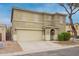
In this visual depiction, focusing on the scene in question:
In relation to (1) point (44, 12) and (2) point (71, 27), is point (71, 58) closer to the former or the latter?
(2) point (71, 27)

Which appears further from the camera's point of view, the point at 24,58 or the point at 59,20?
the point at 59,20

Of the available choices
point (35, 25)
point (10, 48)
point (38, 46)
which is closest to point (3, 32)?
point (10, 48)

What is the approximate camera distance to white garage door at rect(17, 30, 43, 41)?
604 centimetres

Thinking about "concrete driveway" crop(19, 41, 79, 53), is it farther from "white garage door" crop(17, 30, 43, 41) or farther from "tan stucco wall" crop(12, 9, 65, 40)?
"tan stucco wall" crop(12, 9, 65, 40)

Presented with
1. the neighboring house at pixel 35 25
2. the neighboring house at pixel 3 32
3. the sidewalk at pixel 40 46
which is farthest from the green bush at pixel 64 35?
the neighboring house at pixel 3 32

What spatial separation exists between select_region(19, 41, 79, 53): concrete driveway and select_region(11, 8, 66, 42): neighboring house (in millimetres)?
142

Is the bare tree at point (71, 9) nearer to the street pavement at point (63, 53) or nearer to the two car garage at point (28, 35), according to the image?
the street pavement at point (63, 53)

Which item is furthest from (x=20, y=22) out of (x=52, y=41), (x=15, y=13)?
(x=52, y=41)

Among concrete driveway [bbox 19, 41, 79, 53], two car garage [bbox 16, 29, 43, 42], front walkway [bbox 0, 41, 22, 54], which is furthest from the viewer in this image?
two car garage [bbox 16, 29, 43, 42]

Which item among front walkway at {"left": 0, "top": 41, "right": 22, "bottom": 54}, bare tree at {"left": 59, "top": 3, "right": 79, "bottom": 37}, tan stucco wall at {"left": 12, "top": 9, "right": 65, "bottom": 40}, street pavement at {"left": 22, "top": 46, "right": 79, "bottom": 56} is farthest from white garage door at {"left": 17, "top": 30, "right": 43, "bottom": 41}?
bare tree at {"left": 59, "top": 3, "right": 79, "bottom": 37}

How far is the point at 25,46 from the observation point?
5.89 meters

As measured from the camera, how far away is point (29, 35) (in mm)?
6137

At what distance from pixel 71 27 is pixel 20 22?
5.19ft

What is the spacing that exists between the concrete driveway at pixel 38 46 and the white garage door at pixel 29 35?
139mm
